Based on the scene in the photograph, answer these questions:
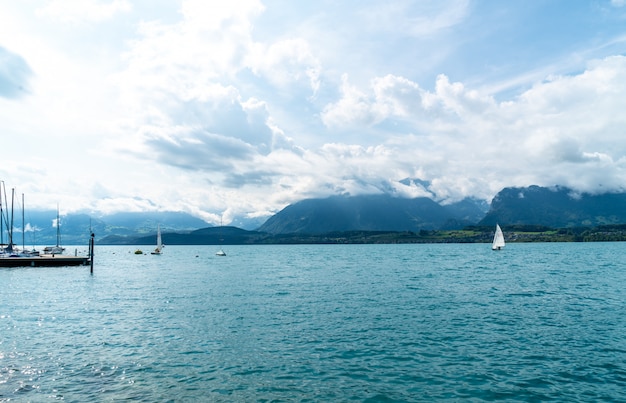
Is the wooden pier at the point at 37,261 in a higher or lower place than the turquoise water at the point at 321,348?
higher

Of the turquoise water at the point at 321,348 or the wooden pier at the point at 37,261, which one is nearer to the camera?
the turquoise water at the point at 321,348

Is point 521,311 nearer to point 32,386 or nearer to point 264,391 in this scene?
point 264,391

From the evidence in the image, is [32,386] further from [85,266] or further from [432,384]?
[85,266]

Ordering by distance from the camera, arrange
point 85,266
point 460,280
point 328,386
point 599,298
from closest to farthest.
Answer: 1. point 328,386
2. point 599,298
3. point 460,280
4. point 85,266

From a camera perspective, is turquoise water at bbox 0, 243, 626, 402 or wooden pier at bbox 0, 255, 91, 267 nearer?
turquoise water at bbox 0, 243, 626, 402

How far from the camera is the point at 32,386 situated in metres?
26.8

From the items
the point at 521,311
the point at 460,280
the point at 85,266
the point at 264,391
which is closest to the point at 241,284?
the point at 460,280

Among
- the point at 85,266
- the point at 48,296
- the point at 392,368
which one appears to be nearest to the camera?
the point at 392,368

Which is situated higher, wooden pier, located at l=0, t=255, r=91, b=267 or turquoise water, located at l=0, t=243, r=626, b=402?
wooden pier, located at l=0, t=255, r=91, b=267

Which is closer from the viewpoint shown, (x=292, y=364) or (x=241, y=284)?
(x=292, y=364)

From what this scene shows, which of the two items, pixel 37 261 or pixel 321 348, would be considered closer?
pixel 321 348

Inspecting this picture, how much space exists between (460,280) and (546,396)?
66528mm

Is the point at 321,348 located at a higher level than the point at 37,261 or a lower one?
lower

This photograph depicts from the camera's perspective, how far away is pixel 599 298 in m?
58.9
